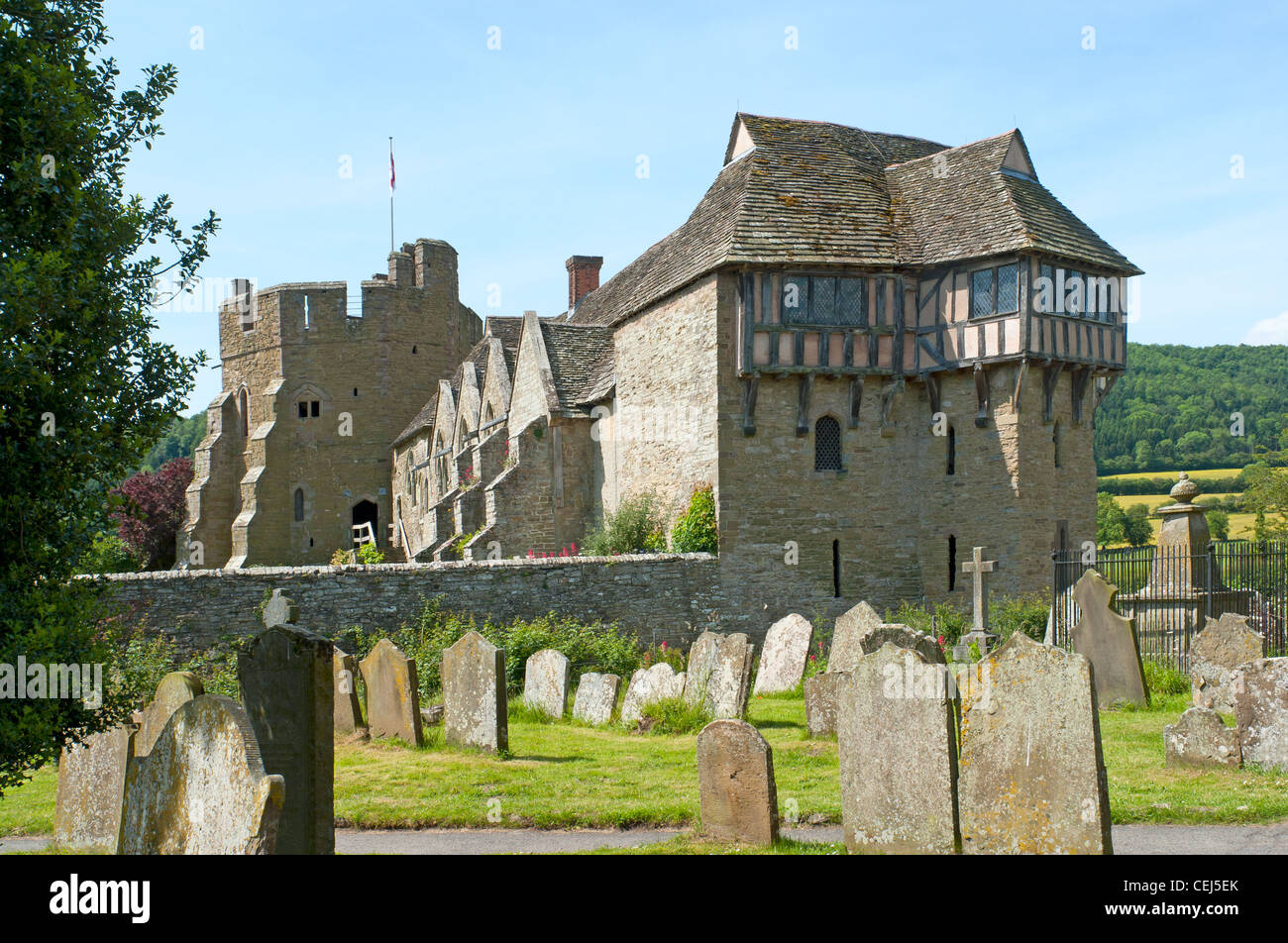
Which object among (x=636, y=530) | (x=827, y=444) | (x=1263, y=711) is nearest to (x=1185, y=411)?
(x=827, y=444)

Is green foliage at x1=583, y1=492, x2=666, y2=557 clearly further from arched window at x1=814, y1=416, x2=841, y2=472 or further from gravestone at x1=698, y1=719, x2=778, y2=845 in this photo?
gravestone at x1=698, y1=719, x2=778, y2=845

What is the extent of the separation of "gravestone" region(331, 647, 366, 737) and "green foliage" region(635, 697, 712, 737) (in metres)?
3.84

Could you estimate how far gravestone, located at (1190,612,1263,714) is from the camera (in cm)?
1259

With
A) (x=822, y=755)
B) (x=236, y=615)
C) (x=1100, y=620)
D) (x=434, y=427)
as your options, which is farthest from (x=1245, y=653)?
(x=434, y=427)

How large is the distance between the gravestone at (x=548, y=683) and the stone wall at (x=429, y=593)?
162 inches

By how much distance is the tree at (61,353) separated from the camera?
705cm

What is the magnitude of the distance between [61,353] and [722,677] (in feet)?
30.6

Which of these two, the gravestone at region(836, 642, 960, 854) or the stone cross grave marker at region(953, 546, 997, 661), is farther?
the stone cross grave marker at region(953, 546, 997, 661)

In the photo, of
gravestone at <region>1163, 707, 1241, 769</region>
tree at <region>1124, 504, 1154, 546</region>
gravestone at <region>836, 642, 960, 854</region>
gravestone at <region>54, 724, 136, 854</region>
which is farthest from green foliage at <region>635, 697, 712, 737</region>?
tree at <region>1124, 504, 1154, 546</region>

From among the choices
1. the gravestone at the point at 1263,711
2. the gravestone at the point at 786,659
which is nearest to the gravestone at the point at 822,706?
the gravestone at the point at 1263,711

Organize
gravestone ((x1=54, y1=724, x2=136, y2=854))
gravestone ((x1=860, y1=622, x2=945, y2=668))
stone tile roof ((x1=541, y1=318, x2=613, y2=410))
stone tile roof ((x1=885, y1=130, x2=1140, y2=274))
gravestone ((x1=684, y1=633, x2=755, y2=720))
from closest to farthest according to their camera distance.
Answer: gravestone ((x1=54, y1=724, x2=136, y2=854))
gravestone ((x1=860, y1=622, x2=945, y2=668))
gravestone ((x1=684, y1=633, x2=755, y2=720))
stone tile roof ((x1=885, y1=130, x2=1140, y2=274))
stone tile roof ((x1=541, y1=318, x2=613, y2=410))
